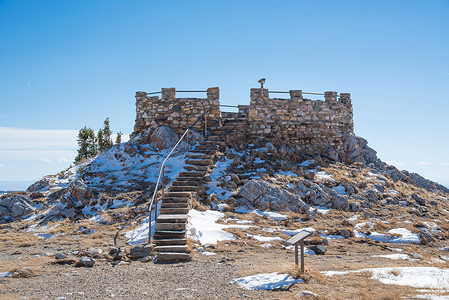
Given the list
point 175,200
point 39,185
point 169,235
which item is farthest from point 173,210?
point 39,185

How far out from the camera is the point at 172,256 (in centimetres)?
870

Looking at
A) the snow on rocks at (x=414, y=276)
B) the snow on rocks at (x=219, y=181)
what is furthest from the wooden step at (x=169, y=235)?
the snow on rocks at (x=414, y=276)

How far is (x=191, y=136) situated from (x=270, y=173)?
472 cm

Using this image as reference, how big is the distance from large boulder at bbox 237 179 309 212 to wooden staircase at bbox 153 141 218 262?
1.91m

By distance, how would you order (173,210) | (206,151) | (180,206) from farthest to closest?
(206,151)
(180,206)
(173,210)

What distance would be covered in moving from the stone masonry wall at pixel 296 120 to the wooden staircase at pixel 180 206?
3.55 meters

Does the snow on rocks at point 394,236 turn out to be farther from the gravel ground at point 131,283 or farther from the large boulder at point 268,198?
the gravel ground at point 131,283

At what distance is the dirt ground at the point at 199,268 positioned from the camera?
6.06 metres

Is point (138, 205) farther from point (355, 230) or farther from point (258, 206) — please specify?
point (355, 230)

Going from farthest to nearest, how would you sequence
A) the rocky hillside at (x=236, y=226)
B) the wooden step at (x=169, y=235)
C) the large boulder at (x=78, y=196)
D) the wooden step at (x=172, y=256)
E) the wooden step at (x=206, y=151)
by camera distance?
1. the wooden step at (x=206, y=151)
2. the large boulder at (x=78, y=196)
3. the wooden step at (x=169, y=235)
4. the wooden step at (x=172, y=256)
5. the rocky hillside at (x=236, y=226)

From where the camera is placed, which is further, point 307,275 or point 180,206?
point 180,206

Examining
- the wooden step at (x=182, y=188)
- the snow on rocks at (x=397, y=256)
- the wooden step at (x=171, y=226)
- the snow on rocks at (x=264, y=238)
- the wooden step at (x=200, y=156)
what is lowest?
the snow on rocks at (x=397, y=256)

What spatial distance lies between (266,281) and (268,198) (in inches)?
267

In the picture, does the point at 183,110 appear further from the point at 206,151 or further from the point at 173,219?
the point at 173,219
